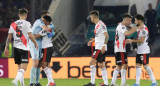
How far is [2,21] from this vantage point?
76.9 ft

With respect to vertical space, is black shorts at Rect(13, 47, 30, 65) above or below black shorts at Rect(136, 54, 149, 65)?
above

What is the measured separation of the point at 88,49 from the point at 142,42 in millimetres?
6484

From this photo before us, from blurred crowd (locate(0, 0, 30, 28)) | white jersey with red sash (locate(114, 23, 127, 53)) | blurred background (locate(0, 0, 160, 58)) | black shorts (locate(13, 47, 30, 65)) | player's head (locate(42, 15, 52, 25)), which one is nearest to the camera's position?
black shorts (locate(13, 47, 30, 65))

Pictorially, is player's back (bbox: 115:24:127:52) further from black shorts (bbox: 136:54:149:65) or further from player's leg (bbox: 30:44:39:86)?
player's leg (bbox: 30:44:39:86)

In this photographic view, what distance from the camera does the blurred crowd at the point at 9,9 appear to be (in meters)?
23.4

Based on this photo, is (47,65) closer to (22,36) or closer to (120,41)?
(22,36)

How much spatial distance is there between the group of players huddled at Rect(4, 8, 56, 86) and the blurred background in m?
5.62

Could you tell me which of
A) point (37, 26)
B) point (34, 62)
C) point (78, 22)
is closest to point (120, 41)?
point (37, 26)

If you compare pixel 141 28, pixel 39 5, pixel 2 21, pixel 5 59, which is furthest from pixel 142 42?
pixel 2 21

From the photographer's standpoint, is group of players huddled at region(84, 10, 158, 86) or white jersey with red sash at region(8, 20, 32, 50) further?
group of players huddled at region(84, 10, 158, 86)

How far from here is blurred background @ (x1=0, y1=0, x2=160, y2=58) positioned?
19.2 m

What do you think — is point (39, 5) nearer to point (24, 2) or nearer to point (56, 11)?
point (56, 11)

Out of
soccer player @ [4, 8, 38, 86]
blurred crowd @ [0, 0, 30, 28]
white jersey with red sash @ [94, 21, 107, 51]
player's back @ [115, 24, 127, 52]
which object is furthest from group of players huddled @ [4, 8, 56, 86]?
blurred crowd @ [0, 0, 30, 28]

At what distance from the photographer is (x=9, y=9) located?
24.3 m
